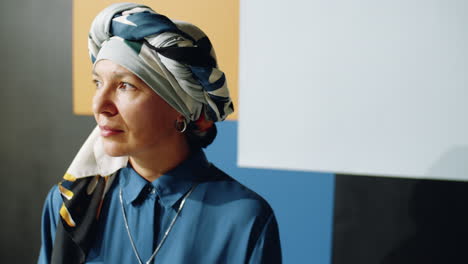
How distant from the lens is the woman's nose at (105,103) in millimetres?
986

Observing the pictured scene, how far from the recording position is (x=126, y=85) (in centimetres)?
99

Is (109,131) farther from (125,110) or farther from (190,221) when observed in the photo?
(190,221)

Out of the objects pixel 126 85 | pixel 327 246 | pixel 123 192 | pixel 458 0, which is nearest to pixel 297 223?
pixel 327 246

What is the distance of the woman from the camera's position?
3.20ft

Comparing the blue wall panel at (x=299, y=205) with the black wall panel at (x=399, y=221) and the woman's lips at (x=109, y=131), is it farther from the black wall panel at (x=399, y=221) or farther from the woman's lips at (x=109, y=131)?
the woman's lips at (x=109, y=131)

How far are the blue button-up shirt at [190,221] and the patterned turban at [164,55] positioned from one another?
0.17 m

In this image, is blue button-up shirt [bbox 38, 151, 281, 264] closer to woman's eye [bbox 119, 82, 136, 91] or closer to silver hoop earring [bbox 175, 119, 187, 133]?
silver hoop earring [bbox 175, 119, 187, 133]

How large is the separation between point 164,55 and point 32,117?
0.88 metres

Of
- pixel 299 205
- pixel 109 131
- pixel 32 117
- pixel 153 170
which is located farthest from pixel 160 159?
pixel 32 117

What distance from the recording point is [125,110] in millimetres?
987

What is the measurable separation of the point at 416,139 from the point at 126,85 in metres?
0.71

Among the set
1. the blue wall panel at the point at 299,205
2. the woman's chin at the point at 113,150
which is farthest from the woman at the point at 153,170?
the blue wall panel at the point at 299,205

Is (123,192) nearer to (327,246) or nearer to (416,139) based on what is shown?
(327,246)

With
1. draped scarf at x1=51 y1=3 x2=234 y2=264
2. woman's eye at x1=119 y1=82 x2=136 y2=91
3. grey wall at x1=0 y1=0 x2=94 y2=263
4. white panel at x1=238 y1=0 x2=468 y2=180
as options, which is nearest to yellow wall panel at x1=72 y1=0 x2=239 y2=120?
white panel at x1=238 y1=0 x2=468 y2=180
